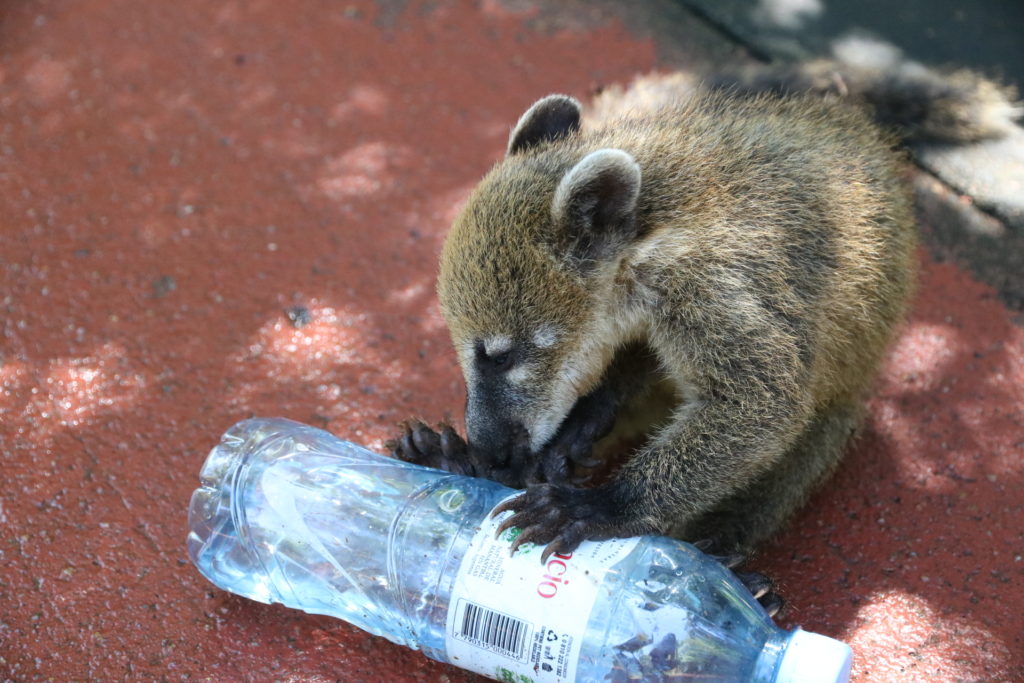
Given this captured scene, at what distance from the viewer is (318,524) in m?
2.96

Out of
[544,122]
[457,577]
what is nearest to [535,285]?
[544,122]

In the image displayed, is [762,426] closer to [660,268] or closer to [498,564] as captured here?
[660,268]

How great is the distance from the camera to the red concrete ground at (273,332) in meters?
3.01

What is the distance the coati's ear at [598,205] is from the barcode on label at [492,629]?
3.74ft

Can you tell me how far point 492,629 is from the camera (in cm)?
253

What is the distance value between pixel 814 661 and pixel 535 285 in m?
1.38

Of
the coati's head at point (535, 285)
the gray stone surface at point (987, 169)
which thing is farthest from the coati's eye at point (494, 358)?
the gray stone surface at point (987, 169)

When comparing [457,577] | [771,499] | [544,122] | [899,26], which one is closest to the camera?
[457,577]

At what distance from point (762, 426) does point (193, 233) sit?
2.98 m

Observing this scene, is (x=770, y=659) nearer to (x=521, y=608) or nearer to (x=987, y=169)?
(x=521, y=608)

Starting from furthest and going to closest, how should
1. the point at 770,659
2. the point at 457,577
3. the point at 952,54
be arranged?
the point at 952,54 < the point at 457,577 < the point at 770,659

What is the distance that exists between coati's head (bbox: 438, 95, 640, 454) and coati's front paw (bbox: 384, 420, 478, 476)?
15 cm

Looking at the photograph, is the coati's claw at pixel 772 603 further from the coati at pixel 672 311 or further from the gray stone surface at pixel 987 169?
the gray stone surface at pixel 987 169

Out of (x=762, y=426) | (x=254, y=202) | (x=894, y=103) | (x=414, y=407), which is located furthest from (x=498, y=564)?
(x=894, y=103)
